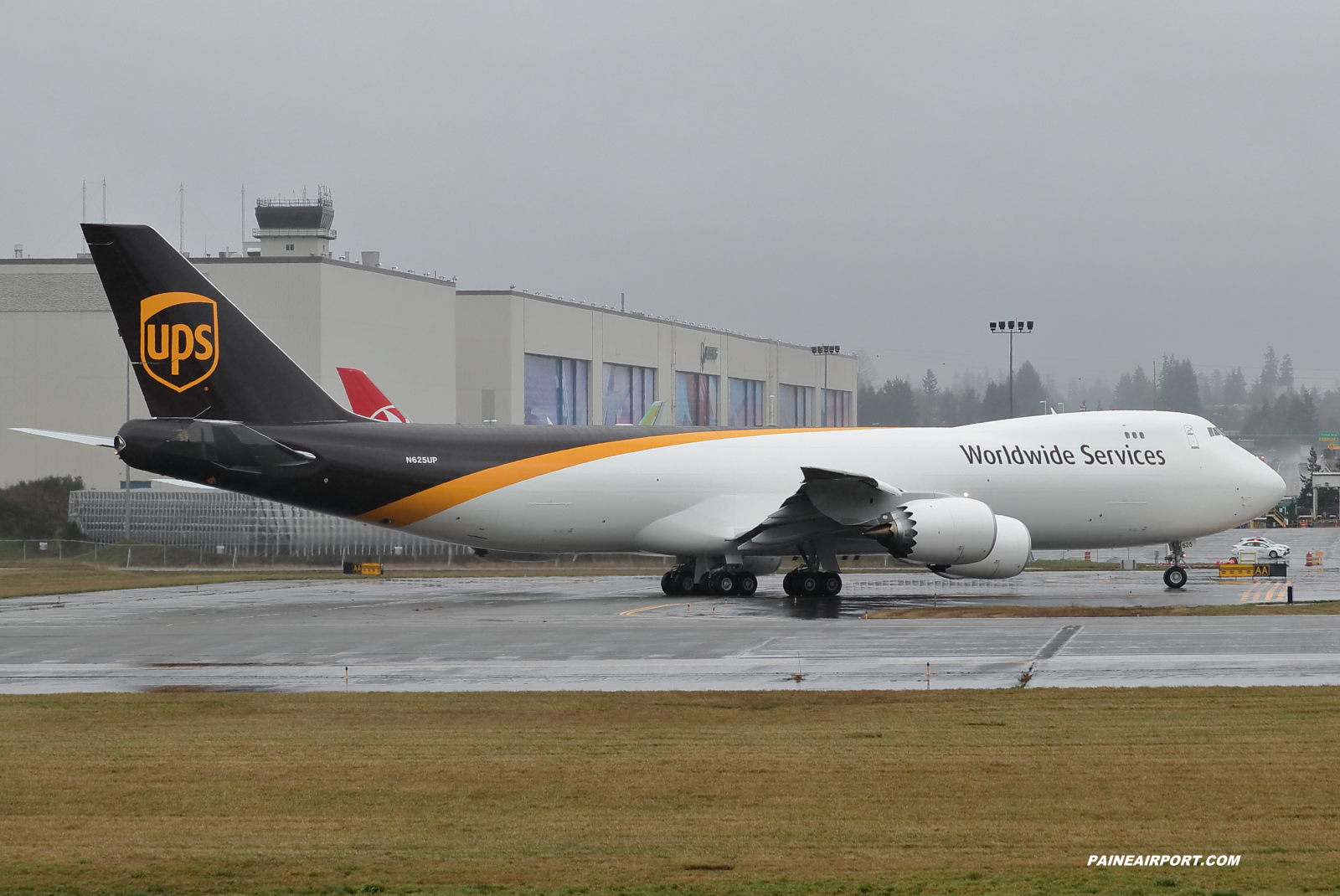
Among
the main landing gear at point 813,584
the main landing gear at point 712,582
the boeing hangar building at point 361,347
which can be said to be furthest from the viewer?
the boeing hangar building at point 361,347

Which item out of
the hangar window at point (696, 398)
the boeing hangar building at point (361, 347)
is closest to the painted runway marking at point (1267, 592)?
the boeing hangar building at point (361, 347)

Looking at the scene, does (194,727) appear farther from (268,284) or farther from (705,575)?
(268,284)

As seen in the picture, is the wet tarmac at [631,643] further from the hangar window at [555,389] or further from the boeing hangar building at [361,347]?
the hangar window at [555,389]

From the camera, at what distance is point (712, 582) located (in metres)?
34.2

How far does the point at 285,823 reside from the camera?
10914mm

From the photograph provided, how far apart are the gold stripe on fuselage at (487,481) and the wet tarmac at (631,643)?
2.17 meters

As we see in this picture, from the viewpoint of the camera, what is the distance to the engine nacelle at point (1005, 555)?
104ft

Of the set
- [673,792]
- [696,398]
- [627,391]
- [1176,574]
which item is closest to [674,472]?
[1176,574]

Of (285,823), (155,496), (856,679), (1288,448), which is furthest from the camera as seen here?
(1288,448)

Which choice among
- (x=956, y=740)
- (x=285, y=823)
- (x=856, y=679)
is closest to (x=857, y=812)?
(x=956, y=740)

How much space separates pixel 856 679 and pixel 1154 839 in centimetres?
871

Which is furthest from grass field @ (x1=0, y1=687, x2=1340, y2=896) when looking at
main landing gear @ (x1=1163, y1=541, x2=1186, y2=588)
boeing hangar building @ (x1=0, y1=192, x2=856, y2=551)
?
boeing hangar building @ (x1=0, y1=192, x2=856, y2=551)

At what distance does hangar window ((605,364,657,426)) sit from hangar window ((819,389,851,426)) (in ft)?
94.2

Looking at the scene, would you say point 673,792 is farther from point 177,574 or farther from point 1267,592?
point 177,574
